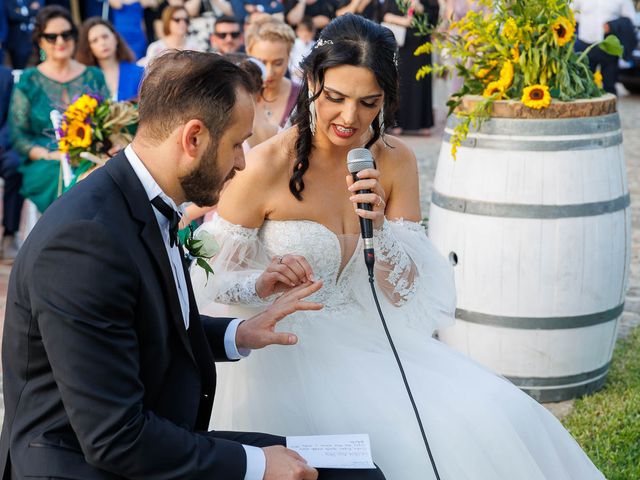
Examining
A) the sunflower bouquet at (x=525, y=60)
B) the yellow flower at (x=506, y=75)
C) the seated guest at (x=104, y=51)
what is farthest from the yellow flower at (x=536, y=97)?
the seated guest at (x=104, y=51)

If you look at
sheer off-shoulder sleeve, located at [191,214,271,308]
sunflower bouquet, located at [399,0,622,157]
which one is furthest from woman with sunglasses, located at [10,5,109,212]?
sheer off-shoulder sleeve, located at [191,214,271,308]

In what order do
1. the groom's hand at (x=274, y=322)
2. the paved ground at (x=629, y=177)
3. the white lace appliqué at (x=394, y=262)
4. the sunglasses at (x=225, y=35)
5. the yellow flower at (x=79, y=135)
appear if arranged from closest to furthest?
the groom's hand at (x=274, y=322) < the white lace appliqué at (x=394, y=262) < the yellow flower at (x=79, y=135) < the paved ground at (x=629, y=177) < the sunglasses at (x=225, y=35)

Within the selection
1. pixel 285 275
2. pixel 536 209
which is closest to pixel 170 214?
pixel 285 275

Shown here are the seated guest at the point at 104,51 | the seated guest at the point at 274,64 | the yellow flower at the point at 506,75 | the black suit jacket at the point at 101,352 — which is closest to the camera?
the black suit jacket at the point at 101,352

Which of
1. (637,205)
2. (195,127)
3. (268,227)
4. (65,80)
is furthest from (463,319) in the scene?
(637,205)

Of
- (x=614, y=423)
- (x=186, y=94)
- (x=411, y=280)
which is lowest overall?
(x=614, y=423)

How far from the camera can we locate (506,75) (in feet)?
14.1

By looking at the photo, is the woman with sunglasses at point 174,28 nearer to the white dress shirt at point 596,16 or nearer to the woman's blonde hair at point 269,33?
the woman's blonde hair at point 269,33

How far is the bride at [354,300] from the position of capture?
283 centimetres

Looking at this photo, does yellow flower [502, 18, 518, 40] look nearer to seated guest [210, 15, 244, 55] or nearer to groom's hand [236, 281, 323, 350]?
groom's hand [236, 281, 323, 350]

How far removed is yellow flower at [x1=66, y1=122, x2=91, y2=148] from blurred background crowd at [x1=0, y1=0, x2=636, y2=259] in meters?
0.53

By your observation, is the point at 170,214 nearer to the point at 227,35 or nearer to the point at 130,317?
the point at 130,317

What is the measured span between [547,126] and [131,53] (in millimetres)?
4524

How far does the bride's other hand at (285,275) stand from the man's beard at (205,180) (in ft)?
1.87
